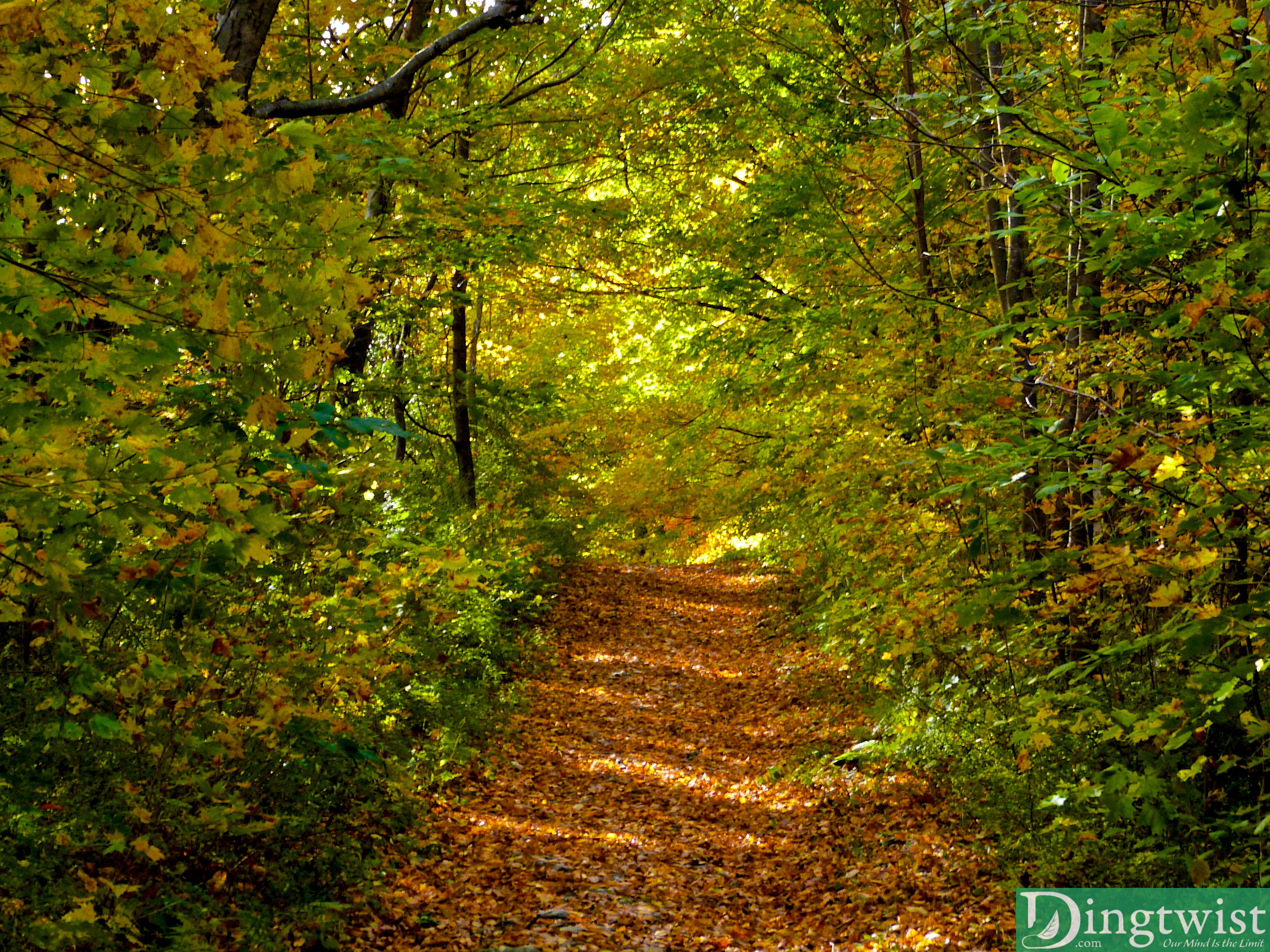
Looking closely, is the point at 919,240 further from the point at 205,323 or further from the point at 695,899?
the point at 205,323

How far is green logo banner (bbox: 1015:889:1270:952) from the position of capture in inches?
162

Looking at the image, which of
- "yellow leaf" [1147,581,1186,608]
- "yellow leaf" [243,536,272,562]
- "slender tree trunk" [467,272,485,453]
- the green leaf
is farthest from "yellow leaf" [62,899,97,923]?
"slender tree trunk" [467,272,485,453]

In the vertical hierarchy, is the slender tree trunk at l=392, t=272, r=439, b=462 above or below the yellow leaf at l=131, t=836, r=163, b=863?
above

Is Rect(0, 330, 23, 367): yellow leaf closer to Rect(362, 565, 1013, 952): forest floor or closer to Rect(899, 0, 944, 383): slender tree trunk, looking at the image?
Rect(362, 565, 1013, 952): forest floor

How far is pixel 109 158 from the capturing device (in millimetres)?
Answer: 2516

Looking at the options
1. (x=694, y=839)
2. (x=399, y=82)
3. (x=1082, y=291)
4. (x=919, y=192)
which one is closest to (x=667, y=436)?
(x=919, y=192)

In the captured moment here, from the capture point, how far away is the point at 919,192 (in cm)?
841

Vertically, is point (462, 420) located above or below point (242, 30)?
below

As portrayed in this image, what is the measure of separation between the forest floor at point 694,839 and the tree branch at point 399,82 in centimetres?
413

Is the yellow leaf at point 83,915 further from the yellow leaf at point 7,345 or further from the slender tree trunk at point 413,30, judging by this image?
the slender tree trunk at point 413,30

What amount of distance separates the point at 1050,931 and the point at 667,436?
780 cm

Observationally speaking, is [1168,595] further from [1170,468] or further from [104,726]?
[104,726]

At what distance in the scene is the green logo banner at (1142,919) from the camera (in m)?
4.12

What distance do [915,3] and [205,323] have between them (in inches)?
319
